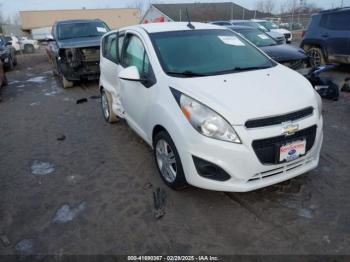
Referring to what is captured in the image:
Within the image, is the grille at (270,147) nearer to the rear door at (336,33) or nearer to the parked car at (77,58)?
the rear door at (336,33)

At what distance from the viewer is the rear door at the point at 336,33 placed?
8297mm

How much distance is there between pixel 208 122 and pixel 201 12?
160 ft

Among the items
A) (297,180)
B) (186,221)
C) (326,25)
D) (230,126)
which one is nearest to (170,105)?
(230,126)

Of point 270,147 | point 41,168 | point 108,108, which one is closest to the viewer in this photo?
point 270,147

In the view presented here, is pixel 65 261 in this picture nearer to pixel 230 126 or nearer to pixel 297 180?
pixel 230 126

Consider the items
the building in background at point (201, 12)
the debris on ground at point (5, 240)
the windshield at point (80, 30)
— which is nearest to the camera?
the debris on ground at point (5, 240)

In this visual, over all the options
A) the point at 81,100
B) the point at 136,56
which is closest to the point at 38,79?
the point at 81,100

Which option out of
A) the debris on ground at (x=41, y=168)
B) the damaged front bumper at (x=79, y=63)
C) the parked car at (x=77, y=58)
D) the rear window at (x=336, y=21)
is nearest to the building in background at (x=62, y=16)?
the parked car at (x=77, y=58)

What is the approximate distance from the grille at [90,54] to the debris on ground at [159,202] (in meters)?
6.21

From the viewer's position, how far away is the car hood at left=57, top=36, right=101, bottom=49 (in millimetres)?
8609

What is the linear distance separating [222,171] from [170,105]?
0.85m

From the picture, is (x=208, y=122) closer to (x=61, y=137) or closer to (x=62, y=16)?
(x=61, y=137)

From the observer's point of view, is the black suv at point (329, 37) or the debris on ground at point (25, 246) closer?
the debris on ground at point (25, 246)

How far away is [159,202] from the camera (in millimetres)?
3285
